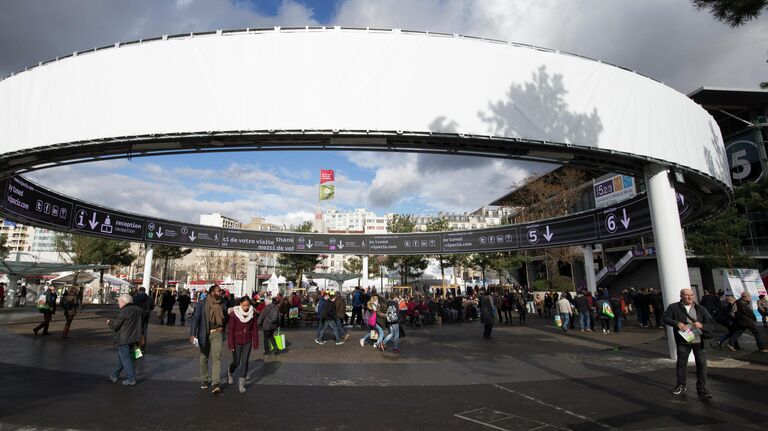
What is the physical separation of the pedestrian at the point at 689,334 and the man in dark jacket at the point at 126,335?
957cm

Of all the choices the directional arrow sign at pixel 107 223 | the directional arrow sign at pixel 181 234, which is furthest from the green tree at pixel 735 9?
the directional arrow sign at pixel 181 234

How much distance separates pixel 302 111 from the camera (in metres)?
7.01

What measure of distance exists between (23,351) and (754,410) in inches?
608

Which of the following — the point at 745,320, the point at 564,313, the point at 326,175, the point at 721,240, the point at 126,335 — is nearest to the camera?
the point at 126,335

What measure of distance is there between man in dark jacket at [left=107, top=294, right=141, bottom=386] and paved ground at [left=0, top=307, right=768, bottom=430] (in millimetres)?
324

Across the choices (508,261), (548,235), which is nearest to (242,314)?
(548,235)

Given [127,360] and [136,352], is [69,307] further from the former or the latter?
[127,360]

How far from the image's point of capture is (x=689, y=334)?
6.55 meters

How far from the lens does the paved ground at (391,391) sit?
5.20 metres

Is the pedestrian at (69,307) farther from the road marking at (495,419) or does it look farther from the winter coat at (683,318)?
the winter coat at (683,318)

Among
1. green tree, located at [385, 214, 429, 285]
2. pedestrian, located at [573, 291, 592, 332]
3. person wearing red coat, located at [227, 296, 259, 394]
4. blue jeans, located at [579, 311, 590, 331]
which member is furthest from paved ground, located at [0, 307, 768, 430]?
green tree, located at [385, 214, 429, 285]

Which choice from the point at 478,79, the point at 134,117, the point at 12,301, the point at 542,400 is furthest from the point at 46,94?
the point at 12,301

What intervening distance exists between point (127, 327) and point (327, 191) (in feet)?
141

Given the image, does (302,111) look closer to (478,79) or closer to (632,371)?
(478,79)
